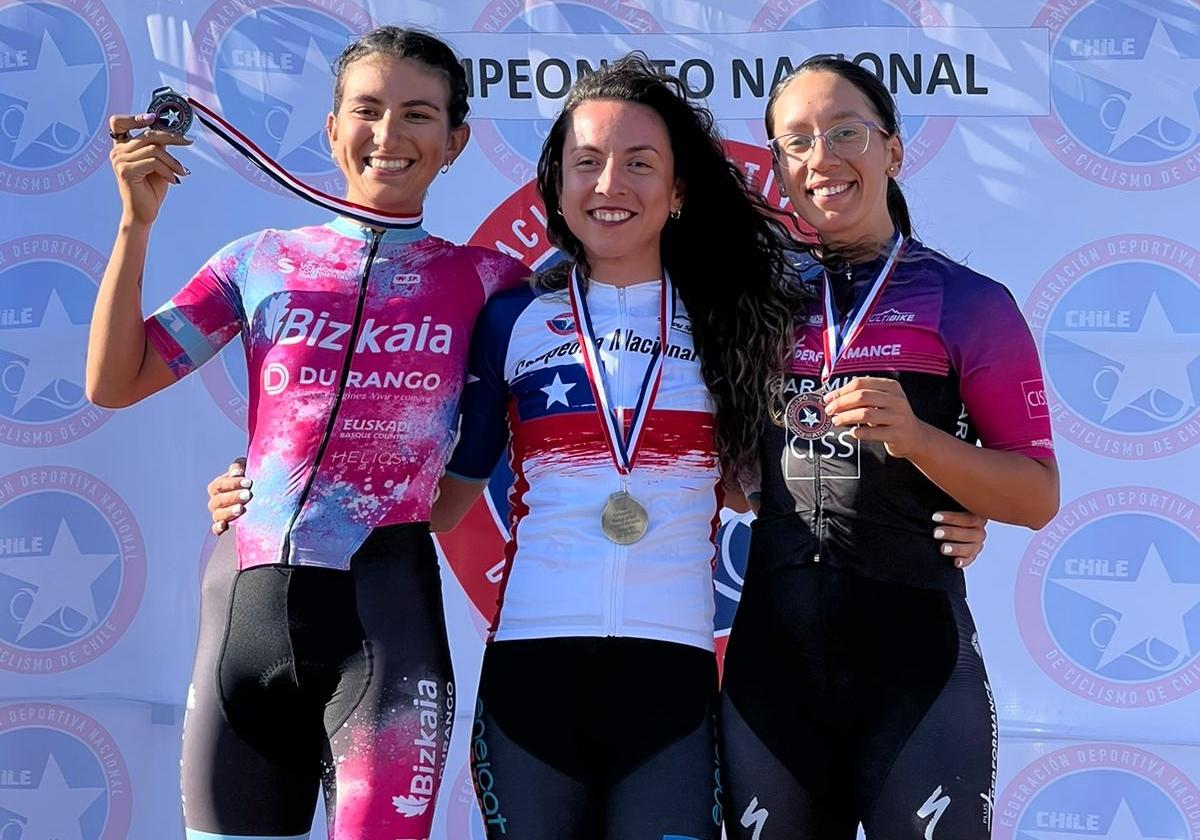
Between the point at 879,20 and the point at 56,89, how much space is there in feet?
7.15

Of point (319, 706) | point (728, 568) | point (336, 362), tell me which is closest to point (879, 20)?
point (728, 568)

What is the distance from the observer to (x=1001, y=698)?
11.5 ft

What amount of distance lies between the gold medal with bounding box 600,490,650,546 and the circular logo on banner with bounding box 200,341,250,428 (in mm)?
1736

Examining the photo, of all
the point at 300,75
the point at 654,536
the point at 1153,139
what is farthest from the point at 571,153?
the point at 1153,139

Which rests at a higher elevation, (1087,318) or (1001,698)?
(1087,318)

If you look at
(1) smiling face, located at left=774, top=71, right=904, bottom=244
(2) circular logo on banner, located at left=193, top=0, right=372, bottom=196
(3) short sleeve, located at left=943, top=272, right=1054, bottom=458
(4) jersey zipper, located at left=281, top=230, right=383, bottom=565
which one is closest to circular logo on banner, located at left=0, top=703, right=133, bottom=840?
(2) circular logo on banner, located at left=193, top=0, right=372, bottom=196

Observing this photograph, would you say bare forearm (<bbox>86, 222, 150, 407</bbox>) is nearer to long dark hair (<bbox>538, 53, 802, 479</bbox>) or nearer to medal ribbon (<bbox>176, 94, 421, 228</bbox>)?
medal ribbon (<bbox>176, 94, 421, 228</bbox>)

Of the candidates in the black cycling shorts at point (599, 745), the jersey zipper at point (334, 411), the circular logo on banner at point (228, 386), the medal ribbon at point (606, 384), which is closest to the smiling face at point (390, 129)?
the jersey zipper at point (334, 411)

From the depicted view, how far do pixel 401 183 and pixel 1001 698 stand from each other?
6.80 feet

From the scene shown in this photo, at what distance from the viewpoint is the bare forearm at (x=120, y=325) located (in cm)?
225

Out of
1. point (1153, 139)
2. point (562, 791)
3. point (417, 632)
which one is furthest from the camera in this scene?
point (1153, 139)

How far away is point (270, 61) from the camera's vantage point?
362cm

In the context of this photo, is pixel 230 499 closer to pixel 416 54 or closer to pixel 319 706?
pixel 319 706

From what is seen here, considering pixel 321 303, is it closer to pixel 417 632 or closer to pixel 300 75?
pixel 417 632
